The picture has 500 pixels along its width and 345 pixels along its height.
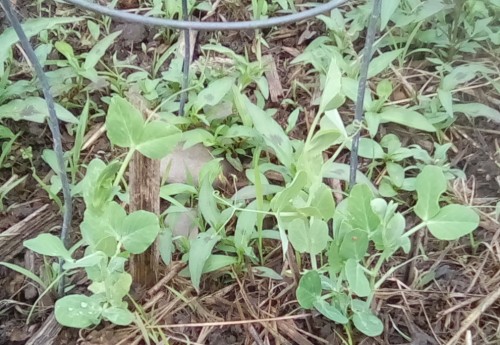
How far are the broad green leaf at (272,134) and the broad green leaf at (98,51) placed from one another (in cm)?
34

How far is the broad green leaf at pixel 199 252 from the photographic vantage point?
44.9 inches

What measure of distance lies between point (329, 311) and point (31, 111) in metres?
0.66

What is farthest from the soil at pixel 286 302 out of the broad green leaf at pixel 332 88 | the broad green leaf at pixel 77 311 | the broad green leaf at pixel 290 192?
the broad green leaf at pixel 332 88

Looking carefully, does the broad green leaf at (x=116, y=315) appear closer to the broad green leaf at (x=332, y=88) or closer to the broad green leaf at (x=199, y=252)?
the broad green leaf at (x=199, y=252)

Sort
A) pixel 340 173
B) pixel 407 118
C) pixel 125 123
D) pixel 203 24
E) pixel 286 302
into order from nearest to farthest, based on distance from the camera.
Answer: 1. pixel 125 123
2. pixel 203 24
3. pixel 286 302
4. pixel 340 173
5. pixel 407 118

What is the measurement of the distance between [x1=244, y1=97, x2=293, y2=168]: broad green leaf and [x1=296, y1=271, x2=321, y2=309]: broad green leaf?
0.87 ft

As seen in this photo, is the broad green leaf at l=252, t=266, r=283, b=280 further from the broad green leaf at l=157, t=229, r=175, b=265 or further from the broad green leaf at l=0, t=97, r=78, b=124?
the broad green leaf at l=0, t=97, r=78, b=124

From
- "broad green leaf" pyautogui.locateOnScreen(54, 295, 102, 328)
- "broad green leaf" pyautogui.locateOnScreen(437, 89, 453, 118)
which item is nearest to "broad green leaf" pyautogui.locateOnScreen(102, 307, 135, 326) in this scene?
"broad green leaf" pyautogui.locateOnScreen(54, 295, 102, 328)

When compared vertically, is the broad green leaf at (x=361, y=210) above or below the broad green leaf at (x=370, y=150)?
above

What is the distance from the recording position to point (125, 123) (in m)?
0.96

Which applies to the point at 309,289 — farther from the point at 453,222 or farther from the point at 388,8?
the point at 388,8

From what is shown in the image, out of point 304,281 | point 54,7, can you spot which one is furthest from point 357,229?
point 54,7

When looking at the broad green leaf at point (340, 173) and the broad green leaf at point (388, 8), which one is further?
the broad green leaf at point (388, 8)

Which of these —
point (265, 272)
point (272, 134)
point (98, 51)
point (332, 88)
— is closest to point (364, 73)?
point (332, 88)
